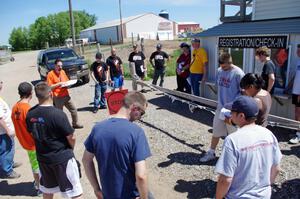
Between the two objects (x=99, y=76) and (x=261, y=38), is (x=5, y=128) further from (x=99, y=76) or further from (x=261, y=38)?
(x=261, y=38)

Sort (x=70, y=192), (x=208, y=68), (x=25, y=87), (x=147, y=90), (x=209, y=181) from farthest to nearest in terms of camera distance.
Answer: (x=147, y=90)
(x=208, y=68)
(x=209, y=181)
(x=25, y=87)
(x=70, y=192)

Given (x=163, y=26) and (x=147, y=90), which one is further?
(x=163, y=26)

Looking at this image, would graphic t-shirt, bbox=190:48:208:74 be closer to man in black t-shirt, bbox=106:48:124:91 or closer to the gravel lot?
the gravel lot

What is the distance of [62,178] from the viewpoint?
3656 millimetres

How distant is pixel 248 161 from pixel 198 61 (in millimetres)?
6798

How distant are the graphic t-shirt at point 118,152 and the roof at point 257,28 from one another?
19.8 ft

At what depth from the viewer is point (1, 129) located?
5.10 metres

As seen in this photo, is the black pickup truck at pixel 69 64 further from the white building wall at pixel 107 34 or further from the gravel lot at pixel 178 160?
the white building wall at pixel 107 34

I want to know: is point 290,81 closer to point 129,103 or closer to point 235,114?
point 235,114

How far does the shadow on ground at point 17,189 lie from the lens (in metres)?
4.95

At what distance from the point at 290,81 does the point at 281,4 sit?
2893mm

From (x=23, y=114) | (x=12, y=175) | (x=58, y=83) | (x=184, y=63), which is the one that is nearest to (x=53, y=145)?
(x=23, y=114)

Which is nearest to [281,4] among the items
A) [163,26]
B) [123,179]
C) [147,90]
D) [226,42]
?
[226,42]

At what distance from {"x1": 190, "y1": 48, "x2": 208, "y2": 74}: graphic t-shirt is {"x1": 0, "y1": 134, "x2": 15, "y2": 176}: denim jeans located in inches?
220
